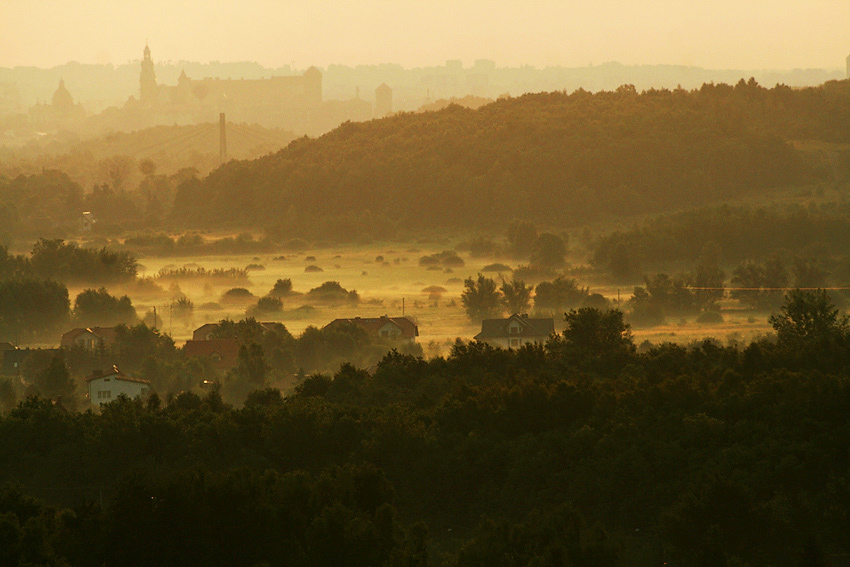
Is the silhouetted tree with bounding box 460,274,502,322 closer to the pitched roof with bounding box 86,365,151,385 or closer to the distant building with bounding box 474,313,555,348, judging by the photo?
the distant building with bounding box 474,313,555,348

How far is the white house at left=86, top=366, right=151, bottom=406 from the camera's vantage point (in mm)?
30219

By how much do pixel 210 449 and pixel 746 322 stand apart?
24.8 m

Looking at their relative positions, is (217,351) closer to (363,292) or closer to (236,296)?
(236,296)

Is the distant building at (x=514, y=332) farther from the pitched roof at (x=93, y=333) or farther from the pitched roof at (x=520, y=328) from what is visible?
the pitched roof at (x=93, y=333)

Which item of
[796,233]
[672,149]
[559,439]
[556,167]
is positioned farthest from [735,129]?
[559,439]

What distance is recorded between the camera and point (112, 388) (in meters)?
30.4

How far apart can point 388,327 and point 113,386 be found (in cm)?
1002

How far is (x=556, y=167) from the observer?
266 ft

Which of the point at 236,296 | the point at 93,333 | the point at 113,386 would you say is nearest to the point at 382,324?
the point at 93,333

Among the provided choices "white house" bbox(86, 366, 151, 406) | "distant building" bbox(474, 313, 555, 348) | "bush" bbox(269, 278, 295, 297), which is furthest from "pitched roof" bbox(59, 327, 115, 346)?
"bush" bbox(269, 278, 295, 297)

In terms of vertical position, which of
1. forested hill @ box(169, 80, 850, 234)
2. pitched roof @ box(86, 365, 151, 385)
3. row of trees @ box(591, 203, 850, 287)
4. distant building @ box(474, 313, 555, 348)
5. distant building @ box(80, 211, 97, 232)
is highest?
forested hill @ box(169, 80, 850, 234)

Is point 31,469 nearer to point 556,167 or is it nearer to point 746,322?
point 746,322

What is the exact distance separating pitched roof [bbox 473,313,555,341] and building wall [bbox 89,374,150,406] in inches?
407

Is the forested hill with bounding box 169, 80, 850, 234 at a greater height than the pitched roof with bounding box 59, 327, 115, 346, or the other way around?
the forested hill with bounding box 169, 80, 850, 234
